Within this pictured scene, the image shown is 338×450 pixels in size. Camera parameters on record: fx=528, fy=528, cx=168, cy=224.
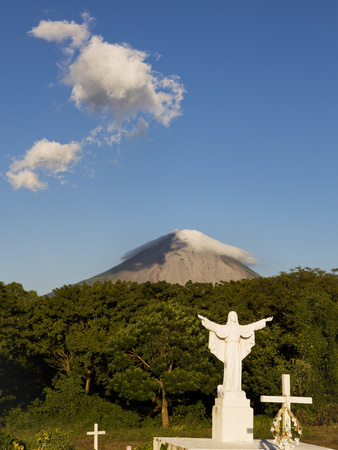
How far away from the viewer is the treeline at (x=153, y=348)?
2859 cm

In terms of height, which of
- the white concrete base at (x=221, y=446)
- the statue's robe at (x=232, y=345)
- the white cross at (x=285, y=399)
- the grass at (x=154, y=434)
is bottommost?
the grass at (x=154, y=434)

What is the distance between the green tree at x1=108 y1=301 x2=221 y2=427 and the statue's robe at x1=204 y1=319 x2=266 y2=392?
9.58 m

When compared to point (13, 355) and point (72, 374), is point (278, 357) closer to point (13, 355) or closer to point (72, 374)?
point (72, 374)

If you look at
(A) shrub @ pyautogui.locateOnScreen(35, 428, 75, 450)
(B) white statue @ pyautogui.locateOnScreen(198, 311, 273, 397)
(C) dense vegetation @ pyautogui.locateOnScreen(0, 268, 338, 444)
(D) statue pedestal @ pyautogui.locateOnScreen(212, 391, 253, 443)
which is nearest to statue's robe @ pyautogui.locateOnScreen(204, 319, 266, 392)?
(B) white statue @ pyautogui.locateOnScreen(198, 311, 273, 397)

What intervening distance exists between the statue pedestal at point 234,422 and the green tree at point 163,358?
33.1ft

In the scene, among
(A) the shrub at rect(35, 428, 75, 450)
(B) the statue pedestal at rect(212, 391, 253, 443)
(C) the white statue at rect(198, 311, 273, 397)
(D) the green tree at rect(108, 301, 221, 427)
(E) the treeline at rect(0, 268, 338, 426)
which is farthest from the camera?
(E) the treeline at rect(0, 268, 338, 426)

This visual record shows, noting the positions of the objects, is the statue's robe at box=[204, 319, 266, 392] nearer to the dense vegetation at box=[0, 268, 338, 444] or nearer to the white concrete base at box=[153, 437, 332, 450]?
the white concrete base at box=[153, 437, 332, 450]

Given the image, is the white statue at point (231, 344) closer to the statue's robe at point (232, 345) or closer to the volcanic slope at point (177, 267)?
the statue's robe at point (232, 345)

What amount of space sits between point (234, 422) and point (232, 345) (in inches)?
100

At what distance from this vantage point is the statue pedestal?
17141mm

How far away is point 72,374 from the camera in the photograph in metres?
33.0

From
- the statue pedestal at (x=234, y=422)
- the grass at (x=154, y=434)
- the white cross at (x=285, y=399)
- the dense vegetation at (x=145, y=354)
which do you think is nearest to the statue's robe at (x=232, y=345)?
the statue pedestal at (x=234, y=422)

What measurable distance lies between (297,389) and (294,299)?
23.7 ft

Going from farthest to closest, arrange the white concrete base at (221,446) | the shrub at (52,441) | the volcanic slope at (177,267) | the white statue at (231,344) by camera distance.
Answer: the volcanic slope at (177,267), the shrub at (52,441), the white statue at (231,344), the white concrete base at (221,446)
